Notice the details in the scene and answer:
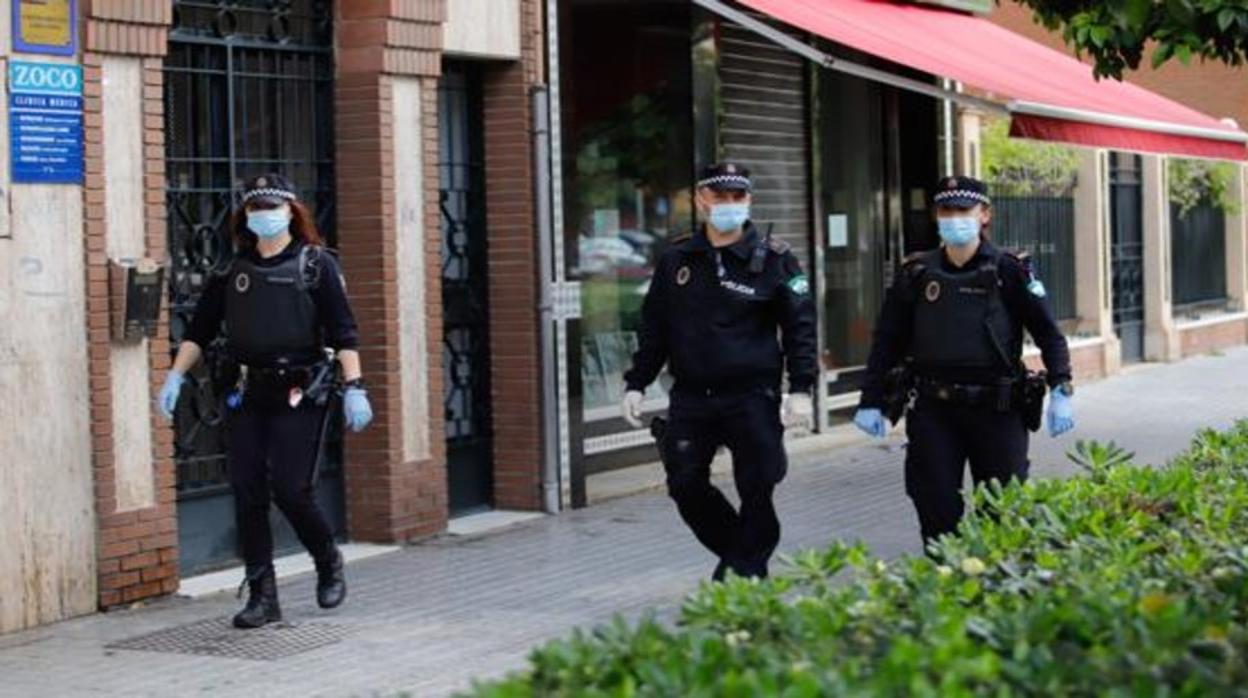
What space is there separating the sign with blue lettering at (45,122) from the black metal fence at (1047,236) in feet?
40.3

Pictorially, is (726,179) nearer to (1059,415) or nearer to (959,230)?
(959,230)

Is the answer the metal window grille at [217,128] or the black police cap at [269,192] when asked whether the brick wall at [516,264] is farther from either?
the black police cap at [269,192]

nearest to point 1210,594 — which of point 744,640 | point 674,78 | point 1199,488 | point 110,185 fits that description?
point 744,640

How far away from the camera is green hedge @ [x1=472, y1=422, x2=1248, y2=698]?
4152 millimetres

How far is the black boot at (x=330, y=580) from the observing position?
937 cm

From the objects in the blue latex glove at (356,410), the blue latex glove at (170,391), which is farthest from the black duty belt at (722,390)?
the blue latex glove at (170,391)

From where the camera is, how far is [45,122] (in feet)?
30.8

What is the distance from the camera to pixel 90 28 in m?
9.55

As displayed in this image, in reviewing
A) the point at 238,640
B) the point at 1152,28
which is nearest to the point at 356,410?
the point at 238,640

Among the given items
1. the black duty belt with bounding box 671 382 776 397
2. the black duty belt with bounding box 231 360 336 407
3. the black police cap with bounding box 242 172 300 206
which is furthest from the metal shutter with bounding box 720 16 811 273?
the black duty belt with bounding box 231 360 336 407

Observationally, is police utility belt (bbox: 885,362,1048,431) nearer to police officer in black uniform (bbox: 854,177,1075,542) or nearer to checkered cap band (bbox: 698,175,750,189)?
police officer in black uniform (bbox: 854,177,1075,542)

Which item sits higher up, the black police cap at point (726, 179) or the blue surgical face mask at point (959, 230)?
the black police cap at point (726, 179)

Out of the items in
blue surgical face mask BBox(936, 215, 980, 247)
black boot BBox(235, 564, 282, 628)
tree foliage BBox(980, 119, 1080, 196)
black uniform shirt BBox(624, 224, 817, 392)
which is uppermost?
tree foliage BBox(980, 119, 1080, 196)

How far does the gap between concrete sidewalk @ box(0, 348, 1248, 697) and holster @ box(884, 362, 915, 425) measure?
126 centimetres
